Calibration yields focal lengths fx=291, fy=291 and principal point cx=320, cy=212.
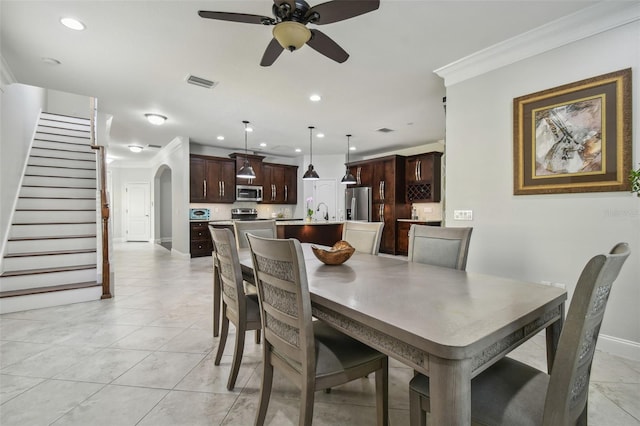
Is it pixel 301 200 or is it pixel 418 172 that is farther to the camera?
pixel 301 200

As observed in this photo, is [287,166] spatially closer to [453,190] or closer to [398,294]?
[453,190]

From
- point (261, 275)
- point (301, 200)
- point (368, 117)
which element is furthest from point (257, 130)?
point (261, 275)

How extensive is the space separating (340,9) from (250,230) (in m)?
2.02

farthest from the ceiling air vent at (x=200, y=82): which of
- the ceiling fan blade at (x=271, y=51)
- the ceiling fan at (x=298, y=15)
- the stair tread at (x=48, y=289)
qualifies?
the stair tread at (x=48, y=289)

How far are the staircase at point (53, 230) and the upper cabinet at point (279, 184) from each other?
3.78 meters

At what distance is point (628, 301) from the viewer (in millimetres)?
2193

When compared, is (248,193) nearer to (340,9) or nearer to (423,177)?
(423,177)

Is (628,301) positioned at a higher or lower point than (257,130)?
lower

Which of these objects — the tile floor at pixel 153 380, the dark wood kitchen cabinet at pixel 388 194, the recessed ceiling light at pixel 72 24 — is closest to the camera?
the tile floor at pixel 153 380

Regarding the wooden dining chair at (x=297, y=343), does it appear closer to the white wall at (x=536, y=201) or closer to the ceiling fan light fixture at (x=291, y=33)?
the ceiling fan light fixture at (x=291, y=33)

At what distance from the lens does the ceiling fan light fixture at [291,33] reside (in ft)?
5.90

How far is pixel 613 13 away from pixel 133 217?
1171 centimetres

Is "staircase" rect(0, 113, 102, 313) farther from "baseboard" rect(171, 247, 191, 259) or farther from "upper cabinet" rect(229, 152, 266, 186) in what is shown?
"upper cabinet" rect(229, 152, 266, 186)

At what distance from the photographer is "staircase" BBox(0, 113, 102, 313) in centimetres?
336
